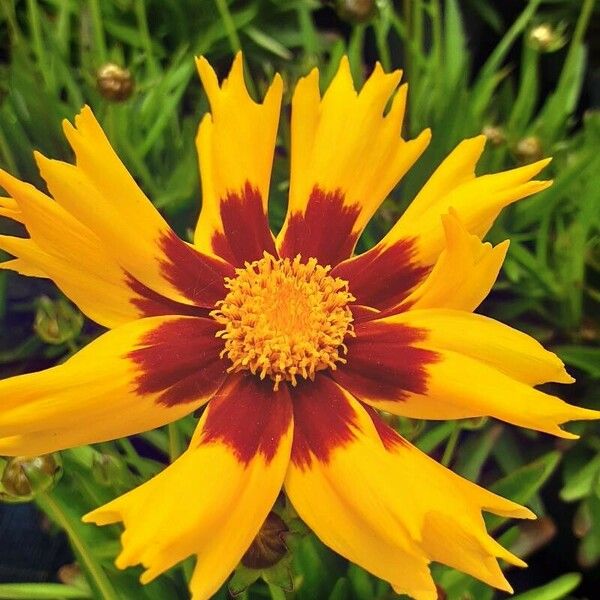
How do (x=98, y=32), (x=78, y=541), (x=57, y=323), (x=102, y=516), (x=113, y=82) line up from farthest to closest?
(x=98, y=32) → (x=113, y=82) → (x=57, y=323) → (x=78, y=541) → (x=102, y=516)

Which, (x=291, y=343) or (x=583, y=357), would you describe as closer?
(x=291, y=343)

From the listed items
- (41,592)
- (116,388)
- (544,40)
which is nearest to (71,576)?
(41,592)

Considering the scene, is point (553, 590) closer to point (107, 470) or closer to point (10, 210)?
point (107, 470)

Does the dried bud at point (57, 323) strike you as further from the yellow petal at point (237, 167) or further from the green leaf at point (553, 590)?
the green leaf at point (553, 590)

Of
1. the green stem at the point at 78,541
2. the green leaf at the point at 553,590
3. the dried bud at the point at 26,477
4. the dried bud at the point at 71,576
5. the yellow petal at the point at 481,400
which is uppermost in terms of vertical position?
the yellow petal at the point at 481,400

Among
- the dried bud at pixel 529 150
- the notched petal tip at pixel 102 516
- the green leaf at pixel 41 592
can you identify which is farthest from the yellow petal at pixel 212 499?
the dried bud at pixel 529 150

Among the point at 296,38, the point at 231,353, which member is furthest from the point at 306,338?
the point at 296,38

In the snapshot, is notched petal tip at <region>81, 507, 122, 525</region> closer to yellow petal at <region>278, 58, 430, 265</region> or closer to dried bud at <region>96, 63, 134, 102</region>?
yellow petal at <region>278, 58, 430, 265</region>
